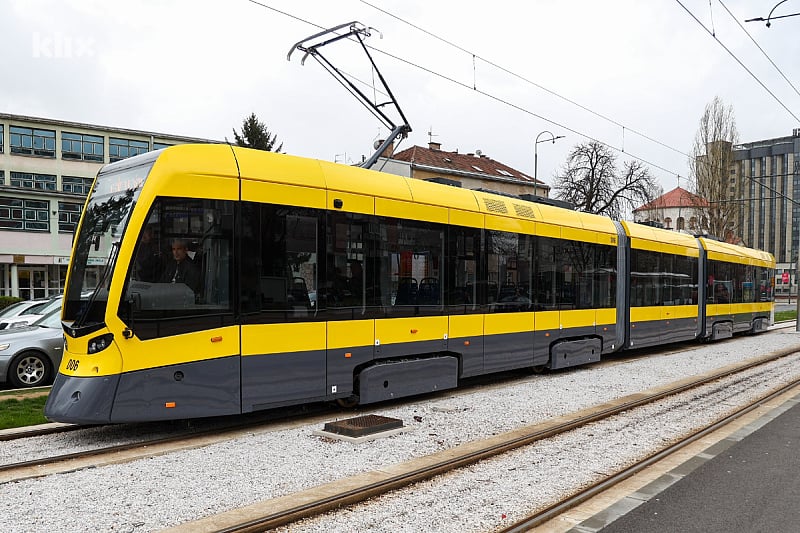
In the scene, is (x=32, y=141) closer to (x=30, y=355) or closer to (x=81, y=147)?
(x=81, y=147)

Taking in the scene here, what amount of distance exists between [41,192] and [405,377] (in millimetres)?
37060

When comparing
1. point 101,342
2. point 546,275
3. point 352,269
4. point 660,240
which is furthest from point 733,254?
point 101,342

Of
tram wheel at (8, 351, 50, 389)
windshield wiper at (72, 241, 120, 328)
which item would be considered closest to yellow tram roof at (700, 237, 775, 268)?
tram wheel at (8, 351, 50, 389)

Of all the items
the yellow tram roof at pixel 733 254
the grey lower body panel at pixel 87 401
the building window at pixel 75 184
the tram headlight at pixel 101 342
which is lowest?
the grey lower body panel at pixel 87 401

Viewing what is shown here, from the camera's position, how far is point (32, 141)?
4056 cm

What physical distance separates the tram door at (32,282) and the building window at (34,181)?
4.87 m

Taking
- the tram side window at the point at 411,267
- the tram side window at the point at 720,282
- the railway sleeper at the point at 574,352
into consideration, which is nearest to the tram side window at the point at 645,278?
the railway sleeper at the point at 574,352

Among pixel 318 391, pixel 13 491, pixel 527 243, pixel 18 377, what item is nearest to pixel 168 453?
pixel 13 491

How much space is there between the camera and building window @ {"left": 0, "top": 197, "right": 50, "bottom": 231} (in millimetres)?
38344

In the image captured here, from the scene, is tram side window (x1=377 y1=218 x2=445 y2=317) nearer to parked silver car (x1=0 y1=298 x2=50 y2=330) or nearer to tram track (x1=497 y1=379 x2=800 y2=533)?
tram track (x1=497 y1=379 x2=800 y2=533)

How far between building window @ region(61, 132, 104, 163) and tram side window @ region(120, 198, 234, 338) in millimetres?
39427

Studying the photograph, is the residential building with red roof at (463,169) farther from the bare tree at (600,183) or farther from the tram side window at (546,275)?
the tram side window at (546,275)

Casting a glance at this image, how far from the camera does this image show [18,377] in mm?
10758

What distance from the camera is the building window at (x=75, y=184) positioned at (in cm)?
4162
